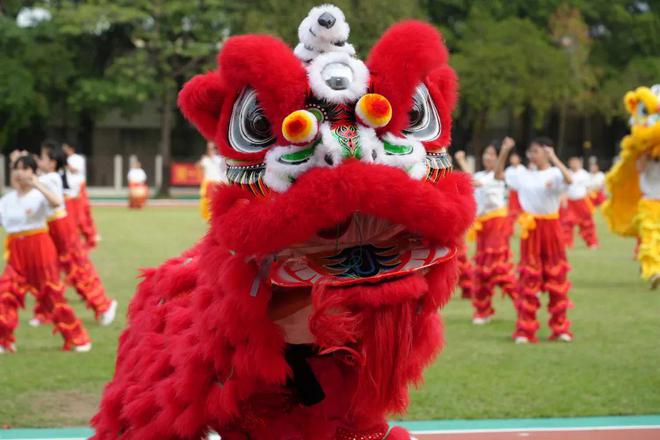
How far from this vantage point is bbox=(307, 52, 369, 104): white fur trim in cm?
270

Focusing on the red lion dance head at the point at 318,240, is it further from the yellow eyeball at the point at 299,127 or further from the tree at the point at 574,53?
the tree at the point at 574,53

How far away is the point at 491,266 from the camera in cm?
988

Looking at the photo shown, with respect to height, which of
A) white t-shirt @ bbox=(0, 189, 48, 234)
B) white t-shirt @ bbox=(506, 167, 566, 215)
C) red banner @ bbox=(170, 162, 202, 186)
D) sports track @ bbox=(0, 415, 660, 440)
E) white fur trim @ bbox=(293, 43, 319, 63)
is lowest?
red banner @ bbox=(170, 162, 202, 186)

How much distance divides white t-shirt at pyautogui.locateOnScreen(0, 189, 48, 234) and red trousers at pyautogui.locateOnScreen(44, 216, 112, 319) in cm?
127

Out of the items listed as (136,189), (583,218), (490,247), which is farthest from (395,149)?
(136,189)

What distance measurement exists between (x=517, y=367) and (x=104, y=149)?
35.3 meters

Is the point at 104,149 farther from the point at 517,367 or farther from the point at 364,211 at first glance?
the point at 364,211

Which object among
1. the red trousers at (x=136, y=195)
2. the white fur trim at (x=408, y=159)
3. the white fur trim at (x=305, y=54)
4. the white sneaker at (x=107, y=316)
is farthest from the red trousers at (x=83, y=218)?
the red trousers at (x=136, y=195)

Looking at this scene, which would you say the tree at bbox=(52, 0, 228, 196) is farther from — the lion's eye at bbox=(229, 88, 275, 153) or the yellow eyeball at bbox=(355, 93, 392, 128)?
the yellow eyeball at bbox=(355, 93, 392, 128)

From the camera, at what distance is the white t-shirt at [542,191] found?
885 cm

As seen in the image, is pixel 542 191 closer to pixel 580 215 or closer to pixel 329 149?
pixel 329 149

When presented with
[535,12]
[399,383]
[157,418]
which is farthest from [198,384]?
[535,12]

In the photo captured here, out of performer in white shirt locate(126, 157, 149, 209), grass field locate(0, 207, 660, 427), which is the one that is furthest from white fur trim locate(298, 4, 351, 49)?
performer in white shirt locate(126, 157, 149, 209)

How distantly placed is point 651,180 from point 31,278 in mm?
5242
